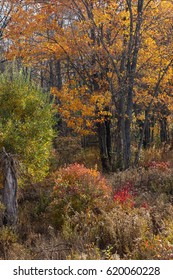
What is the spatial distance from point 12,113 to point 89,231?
4.50 m

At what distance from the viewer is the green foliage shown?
28.0 feet

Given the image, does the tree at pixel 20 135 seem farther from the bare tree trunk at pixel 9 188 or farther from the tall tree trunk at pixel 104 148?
the tall tree trunk at pixel 104 148

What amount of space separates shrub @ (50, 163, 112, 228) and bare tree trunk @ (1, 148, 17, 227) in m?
0.95

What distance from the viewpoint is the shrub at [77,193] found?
7832mm

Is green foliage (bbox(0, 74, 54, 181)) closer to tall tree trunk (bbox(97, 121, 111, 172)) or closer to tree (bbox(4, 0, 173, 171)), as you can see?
tree (bbox(4, 0, 173, 171))

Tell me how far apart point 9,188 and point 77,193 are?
5.36ft

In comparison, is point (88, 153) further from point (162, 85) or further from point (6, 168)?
point (6, 168)

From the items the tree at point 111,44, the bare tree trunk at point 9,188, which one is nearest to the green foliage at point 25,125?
the bare tree trunk at point 9,188

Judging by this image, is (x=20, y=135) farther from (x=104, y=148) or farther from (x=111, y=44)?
(x=104, y=148)

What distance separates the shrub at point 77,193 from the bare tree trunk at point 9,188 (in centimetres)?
95

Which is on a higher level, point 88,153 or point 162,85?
point 162,85

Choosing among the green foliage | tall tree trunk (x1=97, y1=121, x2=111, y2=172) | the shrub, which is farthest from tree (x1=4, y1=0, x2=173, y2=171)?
the shrub

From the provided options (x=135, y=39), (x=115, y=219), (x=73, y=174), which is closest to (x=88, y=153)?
(x=135, y=39)

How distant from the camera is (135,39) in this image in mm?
11562
